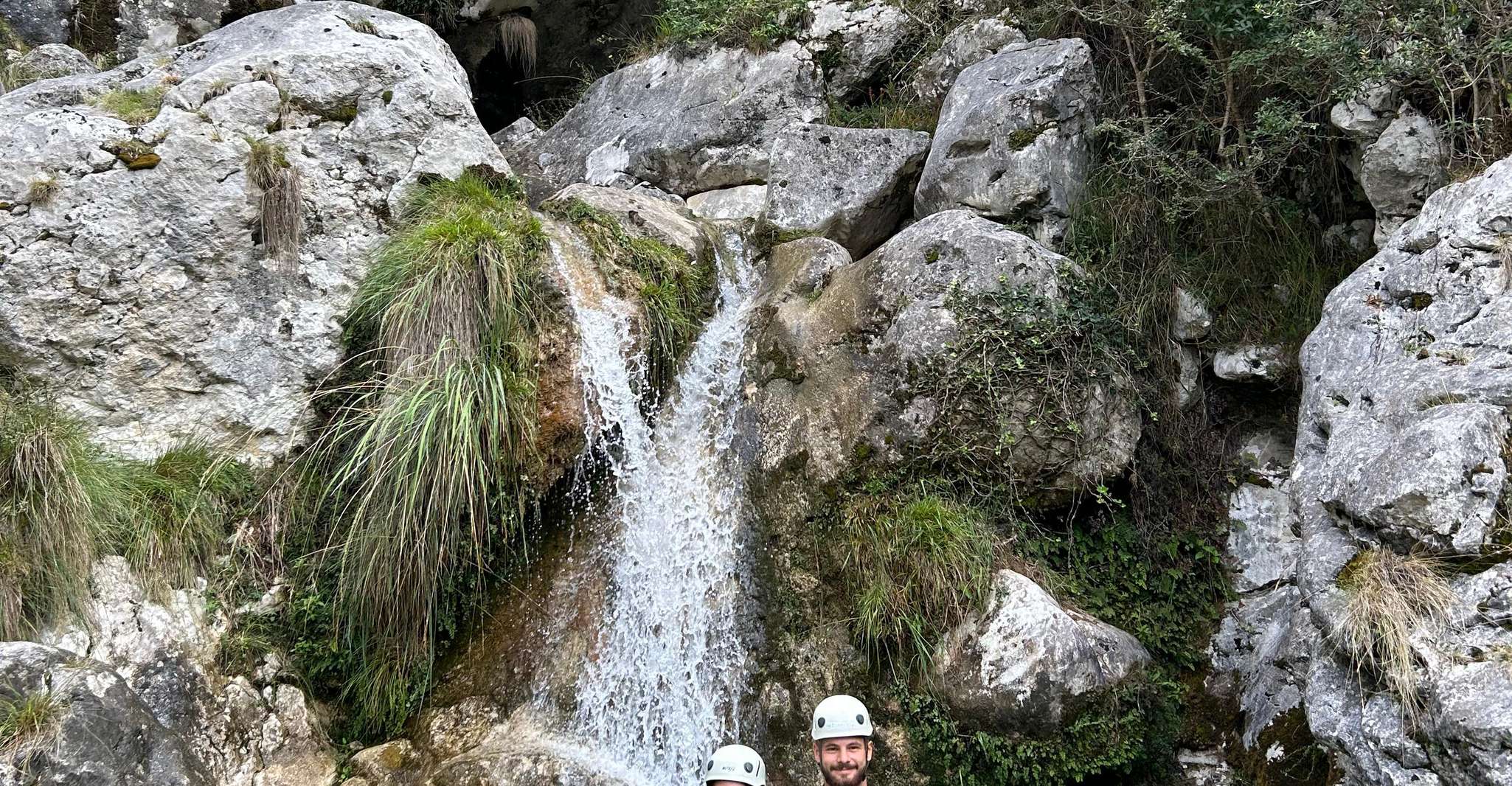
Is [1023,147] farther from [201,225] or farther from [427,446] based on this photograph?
[201,225]

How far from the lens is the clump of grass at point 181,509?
478 cm

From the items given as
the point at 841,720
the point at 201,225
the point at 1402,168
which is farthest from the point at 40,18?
Result: the point at 1402,168

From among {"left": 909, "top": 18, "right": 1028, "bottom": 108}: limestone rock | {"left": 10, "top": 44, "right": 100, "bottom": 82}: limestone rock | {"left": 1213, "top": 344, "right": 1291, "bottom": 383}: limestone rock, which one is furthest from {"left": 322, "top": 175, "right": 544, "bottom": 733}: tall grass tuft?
{"left": 909, "top": 18, "right": 1028, "bottom": 108}: limestone rock

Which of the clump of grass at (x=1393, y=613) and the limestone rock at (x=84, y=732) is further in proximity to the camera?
the limestone rock at (x=84, y=732)

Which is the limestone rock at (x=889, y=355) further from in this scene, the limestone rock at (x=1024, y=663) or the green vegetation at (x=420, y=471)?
the green vegetation at (x=420, y=471)

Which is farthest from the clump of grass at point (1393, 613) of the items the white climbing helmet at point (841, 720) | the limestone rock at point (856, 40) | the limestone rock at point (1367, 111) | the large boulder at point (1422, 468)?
the limestone rock at point (856, 40)

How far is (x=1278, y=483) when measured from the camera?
5605 millimetres

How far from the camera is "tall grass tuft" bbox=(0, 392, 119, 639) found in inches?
172

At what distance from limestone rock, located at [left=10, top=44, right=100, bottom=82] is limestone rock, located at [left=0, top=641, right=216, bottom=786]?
15.6 feet

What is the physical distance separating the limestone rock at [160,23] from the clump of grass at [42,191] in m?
3.18

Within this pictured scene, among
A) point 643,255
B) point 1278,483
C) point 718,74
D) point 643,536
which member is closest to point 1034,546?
point 1278,483

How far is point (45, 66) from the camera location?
6.98m

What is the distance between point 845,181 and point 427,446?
3957 millimetres

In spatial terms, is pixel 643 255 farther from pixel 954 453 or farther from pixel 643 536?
pixel 954 453
